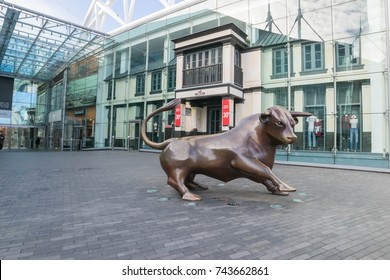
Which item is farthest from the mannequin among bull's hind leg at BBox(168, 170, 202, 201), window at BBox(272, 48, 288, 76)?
bull's hind leg at BBox(168, 170, 202, 201)

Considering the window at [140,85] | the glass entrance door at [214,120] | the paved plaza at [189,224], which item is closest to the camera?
the paved plaza at [189,224]

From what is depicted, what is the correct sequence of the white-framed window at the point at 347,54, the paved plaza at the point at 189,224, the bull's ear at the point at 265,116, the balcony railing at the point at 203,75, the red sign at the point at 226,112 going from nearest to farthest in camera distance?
1. the paved plaza at the point at 189,224
2. the bull's ear at the point at 265,116
3. the white-framed window at the point at 347,54
4. the red sign at the point at 226,112
5. the balcony railing at the point at 203,75

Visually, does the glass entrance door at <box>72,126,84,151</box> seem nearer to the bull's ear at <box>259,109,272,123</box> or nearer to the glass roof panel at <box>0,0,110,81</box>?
→ the glass roof panel at <box>0,0,110,81</box>

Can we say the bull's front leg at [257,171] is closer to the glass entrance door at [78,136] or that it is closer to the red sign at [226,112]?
the red sign at [226,112]

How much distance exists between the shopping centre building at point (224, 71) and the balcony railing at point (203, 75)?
7 cm

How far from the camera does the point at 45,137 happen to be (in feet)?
97.0

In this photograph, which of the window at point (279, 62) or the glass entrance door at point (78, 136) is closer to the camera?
the window at point (279, 62)

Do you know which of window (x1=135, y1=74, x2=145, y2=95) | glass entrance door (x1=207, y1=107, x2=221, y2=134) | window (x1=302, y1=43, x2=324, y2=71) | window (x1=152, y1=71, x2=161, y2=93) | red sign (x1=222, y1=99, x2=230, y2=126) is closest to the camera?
window (x1=302, y1=43, x2=324, y2=71)

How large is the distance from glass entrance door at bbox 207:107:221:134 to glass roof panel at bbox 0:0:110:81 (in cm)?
1174

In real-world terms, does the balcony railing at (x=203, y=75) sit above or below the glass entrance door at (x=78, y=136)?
above

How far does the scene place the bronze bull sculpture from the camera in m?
4.74

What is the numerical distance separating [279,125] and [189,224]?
245 cm

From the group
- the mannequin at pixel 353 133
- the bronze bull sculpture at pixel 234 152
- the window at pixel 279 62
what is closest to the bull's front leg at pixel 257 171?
the bronze bull sculpture at pixel 234 152

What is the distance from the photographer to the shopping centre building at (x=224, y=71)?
42.1ft
